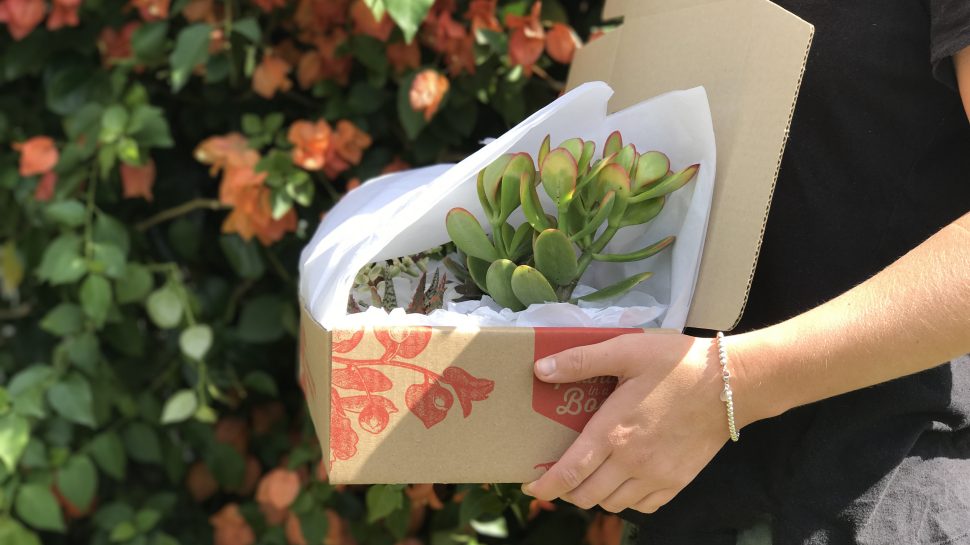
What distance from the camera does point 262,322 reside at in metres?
1.46

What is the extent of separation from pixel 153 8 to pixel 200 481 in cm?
81

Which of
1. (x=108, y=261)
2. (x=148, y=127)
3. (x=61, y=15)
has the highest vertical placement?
(x=61, y=15)

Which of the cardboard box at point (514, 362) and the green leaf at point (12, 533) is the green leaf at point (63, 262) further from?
the cardboard box at point (514, 362)

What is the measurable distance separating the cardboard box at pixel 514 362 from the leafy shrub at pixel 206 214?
430mm

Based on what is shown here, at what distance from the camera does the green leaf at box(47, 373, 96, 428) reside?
1349mm

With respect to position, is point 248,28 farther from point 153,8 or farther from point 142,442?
point 142,442

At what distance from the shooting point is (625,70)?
868mm

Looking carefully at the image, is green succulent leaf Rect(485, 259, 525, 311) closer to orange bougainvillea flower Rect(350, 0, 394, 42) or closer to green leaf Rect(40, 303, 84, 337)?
orange bougainvillea flower Rect(350, 0, 394, 42)

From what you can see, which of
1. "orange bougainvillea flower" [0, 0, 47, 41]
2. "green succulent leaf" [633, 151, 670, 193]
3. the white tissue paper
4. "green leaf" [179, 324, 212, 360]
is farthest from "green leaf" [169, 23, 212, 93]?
"green succulent leaf" [633, 151, 670, 193]

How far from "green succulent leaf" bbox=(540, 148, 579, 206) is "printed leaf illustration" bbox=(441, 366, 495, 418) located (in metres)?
0.15

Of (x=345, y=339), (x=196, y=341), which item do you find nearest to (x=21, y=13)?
(x=196, y=341)

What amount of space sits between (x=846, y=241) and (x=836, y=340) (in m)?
0.13

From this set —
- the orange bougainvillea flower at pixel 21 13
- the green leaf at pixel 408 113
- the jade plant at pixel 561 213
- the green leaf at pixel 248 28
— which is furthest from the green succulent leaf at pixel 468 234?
the orange bougainvillea flower at pixel 21 13

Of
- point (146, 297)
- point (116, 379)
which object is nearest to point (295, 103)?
Result: point (146, 297)
